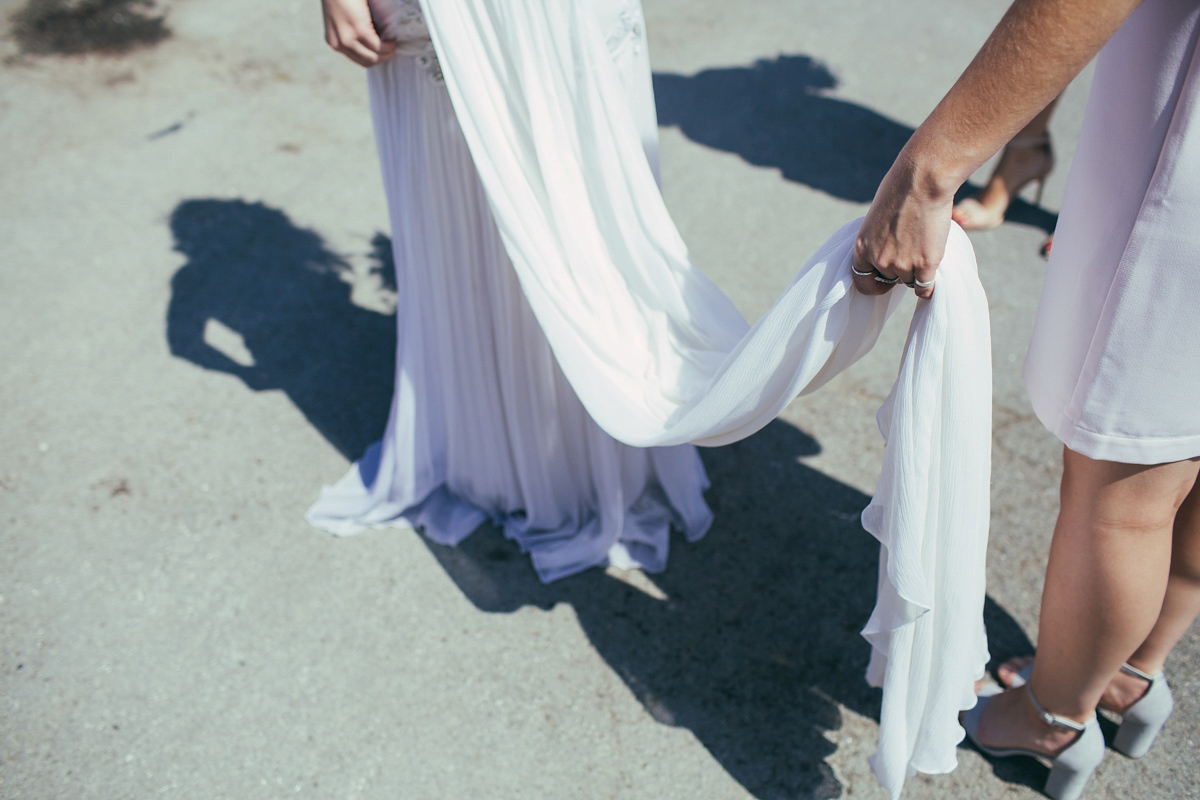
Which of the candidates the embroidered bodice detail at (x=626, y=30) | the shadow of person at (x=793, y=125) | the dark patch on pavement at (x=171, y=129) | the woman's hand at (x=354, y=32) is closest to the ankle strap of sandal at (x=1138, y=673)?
the embroidered bodice detail at (x=626, y=30)

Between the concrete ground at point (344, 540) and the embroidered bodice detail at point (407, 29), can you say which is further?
the concrete ground at point (344, 540)

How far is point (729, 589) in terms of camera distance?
2.12 metres

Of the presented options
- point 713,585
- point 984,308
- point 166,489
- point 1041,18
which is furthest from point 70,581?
point 1041,18

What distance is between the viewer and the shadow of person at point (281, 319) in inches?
106

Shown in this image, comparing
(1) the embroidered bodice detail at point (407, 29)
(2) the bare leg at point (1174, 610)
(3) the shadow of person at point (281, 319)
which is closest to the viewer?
(2) the bare leg at point (1174, 610)

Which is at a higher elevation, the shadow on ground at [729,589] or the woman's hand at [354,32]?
the woman's hand at [354,32]

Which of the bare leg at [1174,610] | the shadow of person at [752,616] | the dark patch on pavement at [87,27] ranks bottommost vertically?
the shadow of person at [752,616]

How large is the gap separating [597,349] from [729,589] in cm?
80

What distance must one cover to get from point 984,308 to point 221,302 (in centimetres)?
263

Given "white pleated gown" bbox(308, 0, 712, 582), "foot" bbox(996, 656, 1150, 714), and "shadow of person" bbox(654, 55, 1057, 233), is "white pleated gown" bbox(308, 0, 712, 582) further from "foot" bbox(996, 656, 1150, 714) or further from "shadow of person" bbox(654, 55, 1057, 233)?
"shadow of person" bbox(654, 55, 1057, 233)

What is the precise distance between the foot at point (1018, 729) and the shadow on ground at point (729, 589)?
0.26ft

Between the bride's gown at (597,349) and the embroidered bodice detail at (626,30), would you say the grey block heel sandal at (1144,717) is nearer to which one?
the bride's gown at (597,349)

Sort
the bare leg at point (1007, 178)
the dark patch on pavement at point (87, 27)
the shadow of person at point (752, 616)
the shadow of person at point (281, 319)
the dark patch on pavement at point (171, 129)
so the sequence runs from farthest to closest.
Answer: the dark patch on pavement at point (87, 27) < the dark patch on pavement at point (171, 129) < the bare leg at point (1007, 178) < the shadow of person at point (281, 319) < the shadow of person at point (752, 616)

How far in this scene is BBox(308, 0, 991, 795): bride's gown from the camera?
52.1 inches
